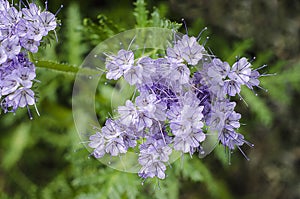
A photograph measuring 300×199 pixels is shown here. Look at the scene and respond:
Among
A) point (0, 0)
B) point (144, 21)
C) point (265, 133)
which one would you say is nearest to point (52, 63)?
point (0, 0)

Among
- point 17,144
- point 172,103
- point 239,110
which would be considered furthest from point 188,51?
point 17,144

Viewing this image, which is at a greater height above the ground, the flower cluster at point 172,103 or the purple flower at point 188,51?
the purple flower at point 188,51

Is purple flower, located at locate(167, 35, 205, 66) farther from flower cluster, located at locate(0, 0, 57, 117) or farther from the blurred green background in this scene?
the blurred green background

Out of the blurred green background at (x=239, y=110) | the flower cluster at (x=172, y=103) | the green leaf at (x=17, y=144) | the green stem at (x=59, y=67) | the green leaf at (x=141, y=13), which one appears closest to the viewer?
the flower cluster at (x=172, y=103)

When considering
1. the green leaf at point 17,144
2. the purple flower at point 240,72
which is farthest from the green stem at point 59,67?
the green leaf at point 17,144

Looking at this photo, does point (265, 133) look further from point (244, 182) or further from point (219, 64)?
point (219, 64)

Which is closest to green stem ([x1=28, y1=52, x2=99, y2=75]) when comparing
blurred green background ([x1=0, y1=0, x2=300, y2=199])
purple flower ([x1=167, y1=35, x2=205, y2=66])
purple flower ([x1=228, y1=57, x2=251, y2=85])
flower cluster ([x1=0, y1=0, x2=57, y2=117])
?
flower cluster ([x1=0, y1=0, x2=57, y2=117])

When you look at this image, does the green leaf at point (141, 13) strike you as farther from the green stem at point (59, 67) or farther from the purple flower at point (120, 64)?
the purple flower at point (120, 64)
